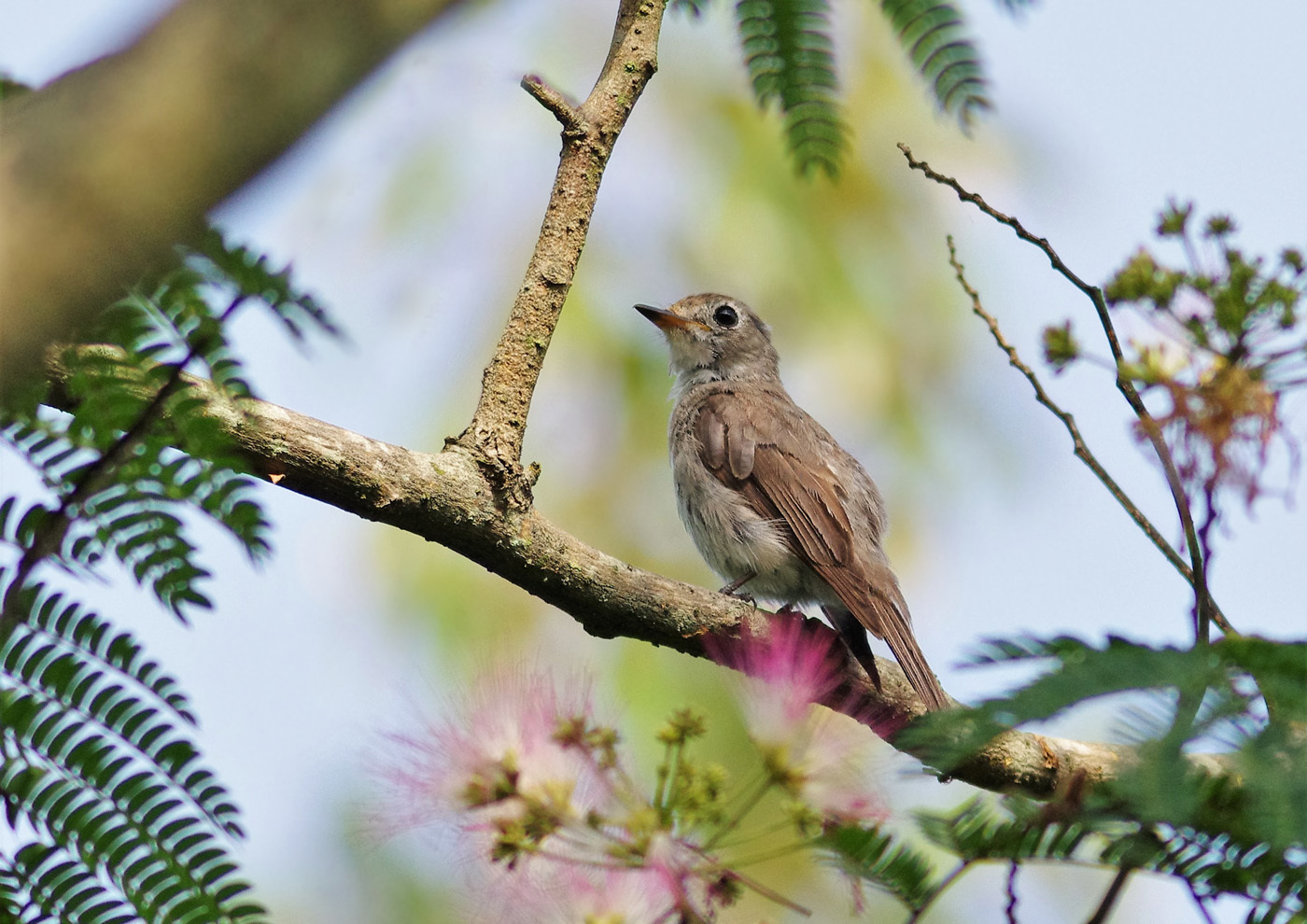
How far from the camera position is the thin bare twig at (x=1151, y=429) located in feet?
7.79

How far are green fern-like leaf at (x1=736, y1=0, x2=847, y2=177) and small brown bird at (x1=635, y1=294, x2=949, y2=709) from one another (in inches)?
75.4

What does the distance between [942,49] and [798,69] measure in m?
0.39

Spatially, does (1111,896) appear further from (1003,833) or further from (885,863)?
(885,863)

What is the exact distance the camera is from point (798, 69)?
3.51 meters

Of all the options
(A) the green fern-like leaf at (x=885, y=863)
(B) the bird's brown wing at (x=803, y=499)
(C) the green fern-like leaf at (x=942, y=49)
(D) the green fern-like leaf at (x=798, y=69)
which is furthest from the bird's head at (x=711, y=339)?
(A) the green fern-like leaf at (x=885, y=863)

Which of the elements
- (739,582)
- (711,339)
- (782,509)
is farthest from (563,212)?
(711,339)

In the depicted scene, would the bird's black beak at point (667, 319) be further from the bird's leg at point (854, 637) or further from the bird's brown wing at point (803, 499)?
the bird's leg at point (854, 637)

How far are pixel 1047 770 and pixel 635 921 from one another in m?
2.68

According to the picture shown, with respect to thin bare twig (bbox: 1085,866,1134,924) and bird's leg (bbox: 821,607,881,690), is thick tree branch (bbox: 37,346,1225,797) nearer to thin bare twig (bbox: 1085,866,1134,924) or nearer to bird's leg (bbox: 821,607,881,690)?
bird's leg (bbox: 821,607,881,690)

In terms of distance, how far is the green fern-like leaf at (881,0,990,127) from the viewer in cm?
331

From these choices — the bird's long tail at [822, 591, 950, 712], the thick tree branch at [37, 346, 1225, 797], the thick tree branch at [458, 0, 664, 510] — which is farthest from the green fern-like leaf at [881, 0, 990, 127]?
the bird's long tail at [822, 591, 950, 712]

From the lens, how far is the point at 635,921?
1.78 metres

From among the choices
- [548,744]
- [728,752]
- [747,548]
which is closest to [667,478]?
[747,548]

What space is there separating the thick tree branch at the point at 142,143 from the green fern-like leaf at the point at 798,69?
202cm
